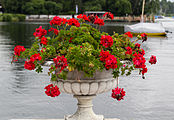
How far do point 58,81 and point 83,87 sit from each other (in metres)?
0.42

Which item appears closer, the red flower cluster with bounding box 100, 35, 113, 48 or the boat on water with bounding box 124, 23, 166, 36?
the red flower cluster with bounding box 100, 35, 113, 48

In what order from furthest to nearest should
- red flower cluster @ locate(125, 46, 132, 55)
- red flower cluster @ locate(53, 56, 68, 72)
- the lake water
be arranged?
the lake water, red flower cluster @ locate(125, 46, 132, 55), red flower cluster @ locate(53, 56, 68, 72)

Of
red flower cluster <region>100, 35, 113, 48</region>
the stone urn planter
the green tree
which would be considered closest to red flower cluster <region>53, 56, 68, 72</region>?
the stone urn planter

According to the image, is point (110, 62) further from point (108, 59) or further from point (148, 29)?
point (148, 29)

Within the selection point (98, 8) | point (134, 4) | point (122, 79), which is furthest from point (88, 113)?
point (134, 4)

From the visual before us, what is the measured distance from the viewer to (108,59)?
5.38 m

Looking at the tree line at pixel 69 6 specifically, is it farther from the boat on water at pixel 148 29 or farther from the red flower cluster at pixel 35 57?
the red flower cluster at pixel 35 57

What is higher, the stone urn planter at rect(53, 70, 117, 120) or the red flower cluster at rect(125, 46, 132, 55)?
the red flower cluster at rect(125, 46, 132, 55)

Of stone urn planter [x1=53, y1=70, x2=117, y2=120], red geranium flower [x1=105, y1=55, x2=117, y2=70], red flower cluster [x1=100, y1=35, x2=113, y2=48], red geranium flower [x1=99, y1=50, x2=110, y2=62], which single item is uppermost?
red flower cluster [x1=100, y1=35, x2=113, y2=48]

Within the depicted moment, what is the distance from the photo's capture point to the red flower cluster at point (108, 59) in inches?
211

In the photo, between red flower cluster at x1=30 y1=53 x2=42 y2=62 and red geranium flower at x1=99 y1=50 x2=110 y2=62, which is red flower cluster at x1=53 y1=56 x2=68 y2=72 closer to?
red flower cluster at x1=30 y1=53 x2=42 y2=62

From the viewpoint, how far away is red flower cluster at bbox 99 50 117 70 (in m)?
5.36

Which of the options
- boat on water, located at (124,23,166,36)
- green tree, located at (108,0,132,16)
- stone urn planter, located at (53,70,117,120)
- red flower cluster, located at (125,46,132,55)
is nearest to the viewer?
stone urn planter, located at (53,70,117,120)

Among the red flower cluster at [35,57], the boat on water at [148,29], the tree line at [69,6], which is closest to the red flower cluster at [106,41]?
the red flower cluster at [35,57]
